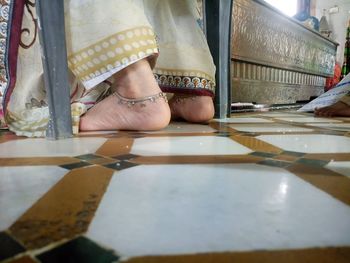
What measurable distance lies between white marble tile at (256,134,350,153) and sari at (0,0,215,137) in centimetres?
38

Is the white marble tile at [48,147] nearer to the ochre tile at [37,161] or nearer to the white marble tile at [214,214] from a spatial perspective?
the ochre tile at [37,161]

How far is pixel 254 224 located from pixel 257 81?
1935 mm

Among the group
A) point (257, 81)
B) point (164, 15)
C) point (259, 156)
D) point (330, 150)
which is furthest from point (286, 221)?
point (257, 81)

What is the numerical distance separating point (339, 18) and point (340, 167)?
617 centimetres

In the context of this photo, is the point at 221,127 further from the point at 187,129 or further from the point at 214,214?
the point at 214,214

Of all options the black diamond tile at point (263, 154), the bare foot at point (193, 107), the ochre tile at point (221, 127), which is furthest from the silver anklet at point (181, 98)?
the black diamond tile at point (263, 154)

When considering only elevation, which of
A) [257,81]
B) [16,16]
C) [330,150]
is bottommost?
[330,150]

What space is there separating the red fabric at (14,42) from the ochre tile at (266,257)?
0.81 metres

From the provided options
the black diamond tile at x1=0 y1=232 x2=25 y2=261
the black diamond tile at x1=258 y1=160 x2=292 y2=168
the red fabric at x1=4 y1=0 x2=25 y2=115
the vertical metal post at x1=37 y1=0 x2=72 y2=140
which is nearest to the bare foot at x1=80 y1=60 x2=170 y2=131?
the vertical metal post at x1=37 y1=0 x2=72 y2=140

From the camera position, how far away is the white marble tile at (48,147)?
577 millimetres

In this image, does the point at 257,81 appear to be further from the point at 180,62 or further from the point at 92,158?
the point at 92,158

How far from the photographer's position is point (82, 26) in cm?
78

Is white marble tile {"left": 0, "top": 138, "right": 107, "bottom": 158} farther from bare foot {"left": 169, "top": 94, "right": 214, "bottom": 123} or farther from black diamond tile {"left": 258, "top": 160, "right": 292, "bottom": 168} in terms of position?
bare foot {"left": 169, "top": 94, "right": 214, "bottom": 123}

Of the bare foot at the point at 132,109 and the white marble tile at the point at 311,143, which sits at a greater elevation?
the bare foot at the point at 132,109
